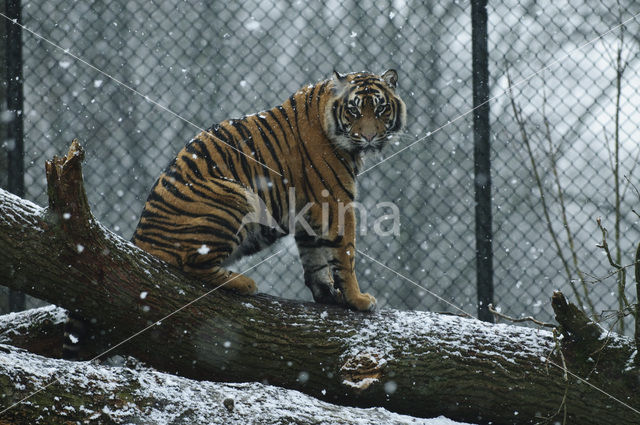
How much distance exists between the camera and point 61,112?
4.91 meters

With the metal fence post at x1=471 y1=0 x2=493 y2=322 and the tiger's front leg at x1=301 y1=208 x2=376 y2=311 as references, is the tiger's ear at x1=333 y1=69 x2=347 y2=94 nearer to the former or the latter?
the tiger's front leg at x1=301 y1=208 x2=376 y2=311

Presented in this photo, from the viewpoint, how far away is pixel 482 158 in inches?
144

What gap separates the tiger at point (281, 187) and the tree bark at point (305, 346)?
18cm

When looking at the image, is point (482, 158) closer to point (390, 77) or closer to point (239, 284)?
point (390, 77)

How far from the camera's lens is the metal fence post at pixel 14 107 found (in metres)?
3.73

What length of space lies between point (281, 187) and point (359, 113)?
0.49 metres

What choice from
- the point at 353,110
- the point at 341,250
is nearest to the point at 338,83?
the point at 353,110

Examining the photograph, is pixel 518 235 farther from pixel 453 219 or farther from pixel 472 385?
pixel 472 385

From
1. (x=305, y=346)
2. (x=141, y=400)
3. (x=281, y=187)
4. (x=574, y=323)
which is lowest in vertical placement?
(x=141, y=400)

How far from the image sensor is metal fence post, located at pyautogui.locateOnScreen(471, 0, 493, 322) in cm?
355

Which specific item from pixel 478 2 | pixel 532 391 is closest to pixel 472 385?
pixel 532 391

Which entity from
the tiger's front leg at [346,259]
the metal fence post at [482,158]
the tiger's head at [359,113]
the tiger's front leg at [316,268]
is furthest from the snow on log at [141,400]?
the metal fence post at [482,158]

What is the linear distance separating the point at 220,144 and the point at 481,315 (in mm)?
1779

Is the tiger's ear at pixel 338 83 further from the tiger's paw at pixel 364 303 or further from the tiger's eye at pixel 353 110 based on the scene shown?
the tiger's paw at pixel 364 303
